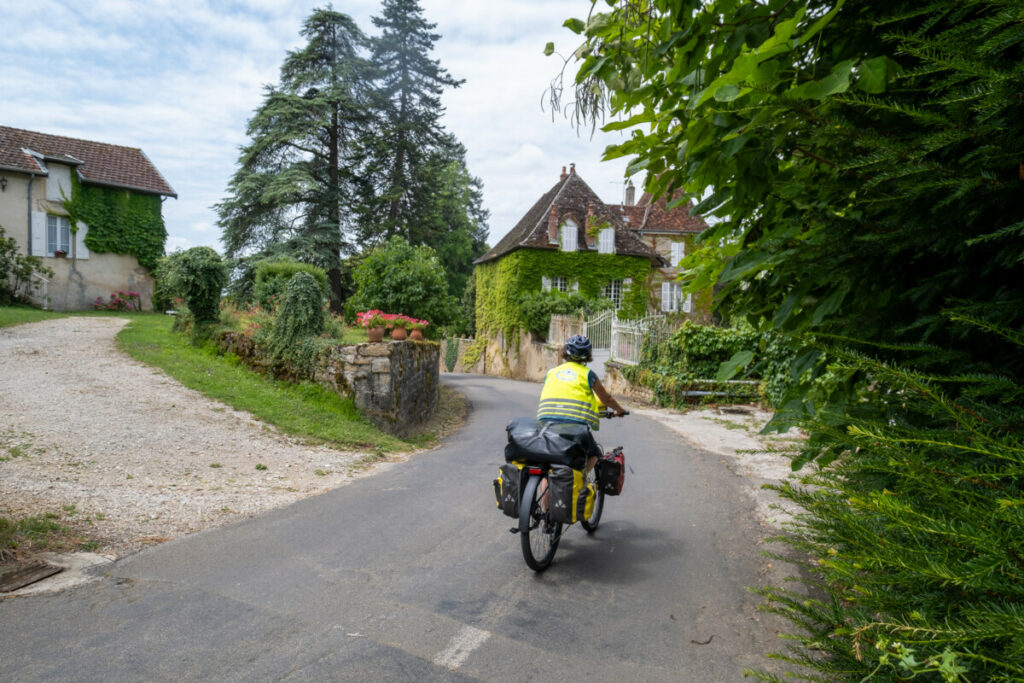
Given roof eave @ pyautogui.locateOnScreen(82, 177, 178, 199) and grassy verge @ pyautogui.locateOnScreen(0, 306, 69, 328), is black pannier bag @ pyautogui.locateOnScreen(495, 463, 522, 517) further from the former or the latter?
roof eave @ pyautogui.locateOnScreen(82, 177, 178, 199)

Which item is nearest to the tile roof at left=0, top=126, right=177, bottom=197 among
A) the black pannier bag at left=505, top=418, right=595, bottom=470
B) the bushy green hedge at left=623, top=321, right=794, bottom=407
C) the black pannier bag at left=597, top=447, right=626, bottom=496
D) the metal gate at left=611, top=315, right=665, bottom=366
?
the metal gate at left=611, top=315, right=665, bottom=366

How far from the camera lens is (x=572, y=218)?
1250 inches

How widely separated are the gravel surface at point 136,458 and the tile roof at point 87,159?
1778cm

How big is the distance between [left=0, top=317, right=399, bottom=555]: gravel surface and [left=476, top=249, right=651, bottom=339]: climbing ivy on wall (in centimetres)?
2050

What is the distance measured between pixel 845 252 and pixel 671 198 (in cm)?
119

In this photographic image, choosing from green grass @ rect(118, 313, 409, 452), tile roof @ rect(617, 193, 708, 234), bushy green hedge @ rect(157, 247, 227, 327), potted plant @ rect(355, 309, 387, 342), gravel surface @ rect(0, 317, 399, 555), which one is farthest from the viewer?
tile roof @ rect(617, 193, 708, 234)

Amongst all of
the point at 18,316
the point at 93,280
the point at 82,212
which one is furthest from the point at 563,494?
the point at 82,212

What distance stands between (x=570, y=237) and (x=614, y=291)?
3.58m

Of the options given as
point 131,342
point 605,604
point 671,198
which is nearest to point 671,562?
point 605,604

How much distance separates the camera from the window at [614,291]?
103ft

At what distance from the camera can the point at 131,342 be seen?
49.1 feet

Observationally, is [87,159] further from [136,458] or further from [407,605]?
[407,605]

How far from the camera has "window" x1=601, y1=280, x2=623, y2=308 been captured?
3145 cm

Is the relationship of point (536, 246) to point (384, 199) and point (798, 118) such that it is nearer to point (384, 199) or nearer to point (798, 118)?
point (384, 199)
